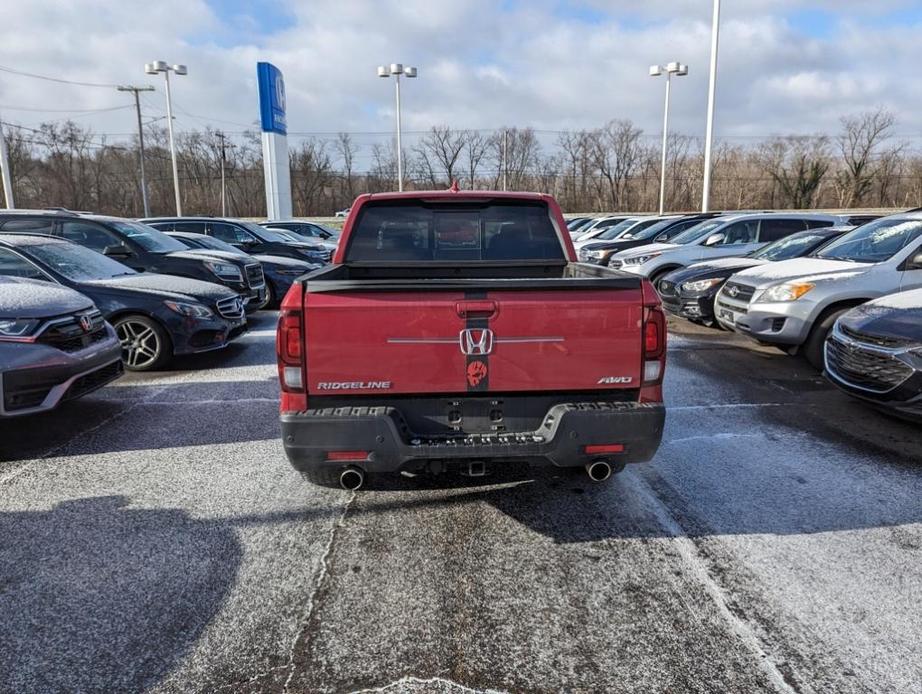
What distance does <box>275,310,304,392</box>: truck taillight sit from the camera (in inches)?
116

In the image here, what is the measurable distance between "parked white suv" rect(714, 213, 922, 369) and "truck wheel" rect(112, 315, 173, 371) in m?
7.10

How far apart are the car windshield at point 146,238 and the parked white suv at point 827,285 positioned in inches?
342

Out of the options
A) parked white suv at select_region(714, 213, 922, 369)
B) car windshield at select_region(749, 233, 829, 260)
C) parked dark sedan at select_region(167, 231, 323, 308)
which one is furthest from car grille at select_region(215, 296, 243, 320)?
car windshield at select_region(749, 233, 829, 260)

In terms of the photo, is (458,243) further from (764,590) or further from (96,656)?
(96,656)

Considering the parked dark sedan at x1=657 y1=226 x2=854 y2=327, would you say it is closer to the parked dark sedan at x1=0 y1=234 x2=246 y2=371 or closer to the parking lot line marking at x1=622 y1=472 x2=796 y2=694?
the parking lot line marking at x1=622 y1=472 x2=796 y2=694

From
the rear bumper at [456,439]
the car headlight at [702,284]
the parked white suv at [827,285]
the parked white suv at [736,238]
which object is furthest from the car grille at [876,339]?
the parked white suv at [736,238]

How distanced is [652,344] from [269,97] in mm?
32652

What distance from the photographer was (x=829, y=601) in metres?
2.80

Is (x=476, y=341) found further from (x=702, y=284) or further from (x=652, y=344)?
(x=702, y=284)

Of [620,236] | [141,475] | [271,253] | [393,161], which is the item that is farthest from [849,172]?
[141,475]

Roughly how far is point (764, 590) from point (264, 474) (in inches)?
125

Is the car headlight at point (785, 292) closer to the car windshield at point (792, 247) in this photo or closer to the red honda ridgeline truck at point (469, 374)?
the car windshield at point (792, 247)

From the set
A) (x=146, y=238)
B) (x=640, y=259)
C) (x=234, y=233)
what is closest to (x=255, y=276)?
(x=146, y=238)

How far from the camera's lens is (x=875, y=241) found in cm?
748
